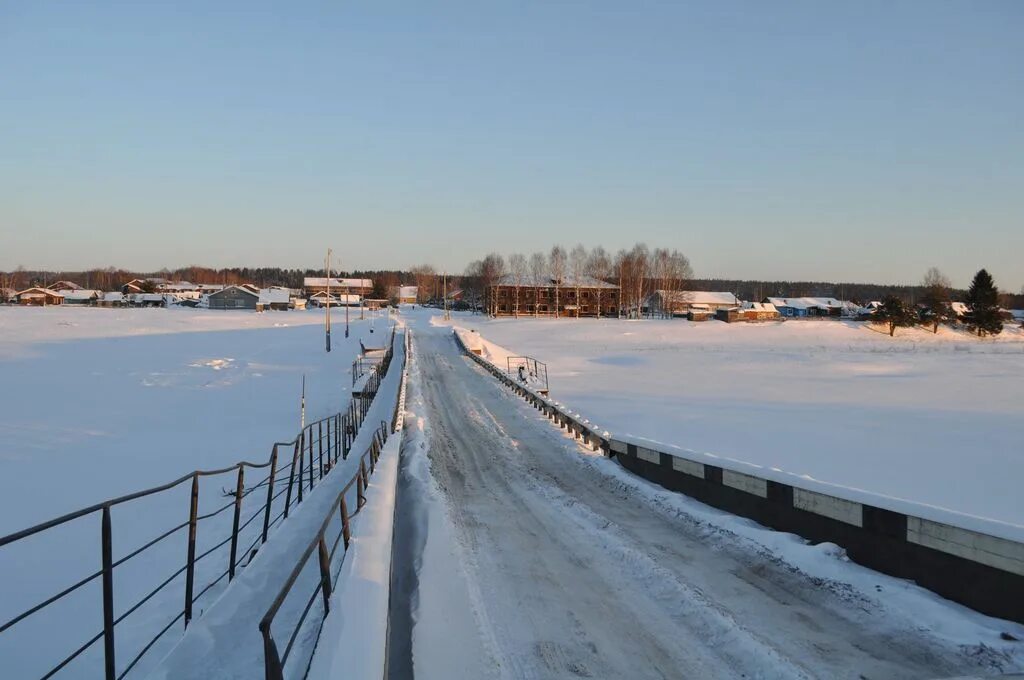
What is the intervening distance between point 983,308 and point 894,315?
13.6 meters

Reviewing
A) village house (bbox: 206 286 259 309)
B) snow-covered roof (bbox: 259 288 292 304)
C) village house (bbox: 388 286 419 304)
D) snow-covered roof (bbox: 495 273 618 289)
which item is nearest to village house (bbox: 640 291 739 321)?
snow-covered roof (bbox: 495 273 618 289)

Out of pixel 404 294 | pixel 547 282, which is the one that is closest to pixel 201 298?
pixel 404 294

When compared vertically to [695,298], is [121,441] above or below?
below

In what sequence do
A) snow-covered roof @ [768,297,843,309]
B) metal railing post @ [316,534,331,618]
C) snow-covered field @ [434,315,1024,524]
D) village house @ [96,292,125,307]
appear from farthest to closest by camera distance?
village house @ [96,292,125,307] < snow-covered roof @ [768,297,843,309] < snow-covered field @ [434,315,1024,524] < metal railing post @ [316,534,331,618]

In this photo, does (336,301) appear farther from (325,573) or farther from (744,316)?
(325,573)

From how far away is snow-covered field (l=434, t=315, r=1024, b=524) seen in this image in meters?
12.5

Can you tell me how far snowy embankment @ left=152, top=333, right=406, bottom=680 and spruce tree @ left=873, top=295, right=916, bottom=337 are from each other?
304 feet

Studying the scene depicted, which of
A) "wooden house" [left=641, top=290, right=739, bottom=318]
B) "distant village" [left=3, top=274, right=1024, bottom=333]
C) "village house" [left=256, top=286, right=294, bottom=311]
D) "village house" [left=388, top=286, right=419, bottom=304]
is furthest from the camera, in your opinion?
"village house" [left=388, top=286, right=419, bottom=304]

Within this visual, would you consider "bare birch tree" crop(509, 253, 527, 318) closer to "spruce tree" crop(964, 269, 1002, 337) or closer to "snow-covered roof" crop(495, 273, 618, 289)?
"snow-covered roof" crop(495, 273, 618, 289)

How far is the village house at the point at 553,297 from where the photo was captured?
11531 centimetres

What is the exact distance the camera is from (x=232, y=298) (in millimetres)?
129250

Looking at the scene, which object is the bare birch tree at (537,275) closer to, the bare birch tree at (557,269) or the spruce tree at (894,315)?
the bare birch tree at (557,269)

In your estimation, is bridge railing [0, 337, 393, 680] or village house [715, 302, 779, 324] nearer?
bridge railing [0, 337, 393, 680]

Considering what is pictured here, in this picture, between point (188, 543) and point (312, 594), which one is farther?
point (188, 543)
